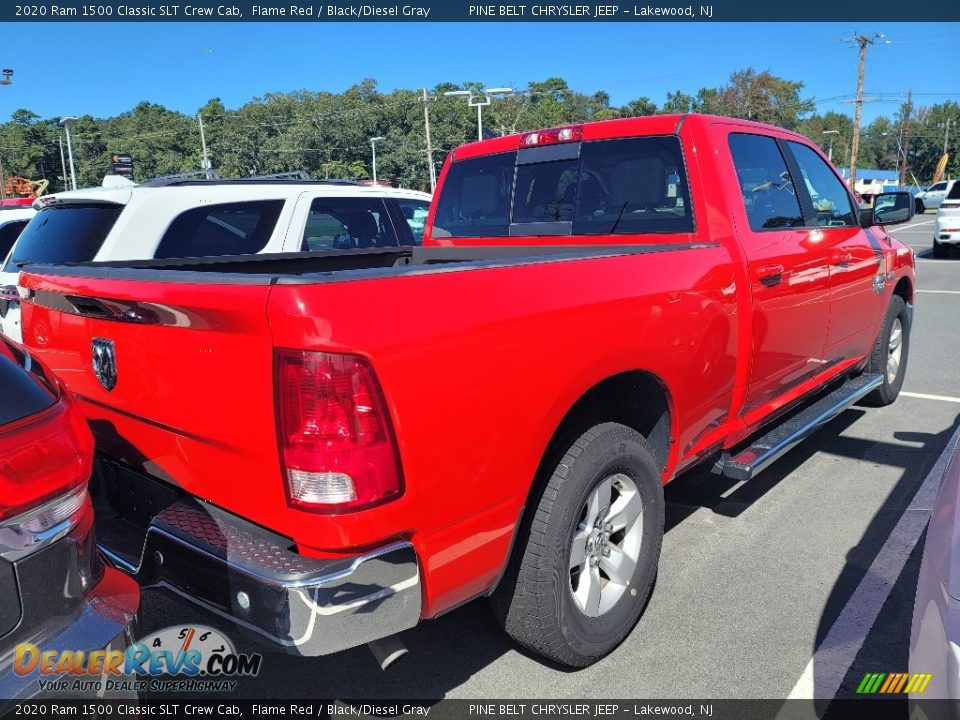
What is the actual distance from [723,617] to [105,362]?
258 cm

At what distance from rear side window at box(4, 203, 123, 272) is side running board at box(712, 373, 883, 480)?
181 inches

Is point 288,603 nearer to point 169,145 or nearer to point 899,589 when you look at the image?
point 899,589

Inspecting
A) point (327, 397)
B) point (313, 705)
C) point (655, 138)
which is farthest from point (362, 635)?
point (655, 138)

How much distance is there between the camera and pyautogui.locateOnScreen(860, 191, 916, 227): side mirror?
5.33 m

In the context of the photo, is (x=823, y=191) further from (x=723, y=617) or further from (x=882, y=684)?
(x=882, y=684)

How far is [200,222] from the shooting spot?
5883mm

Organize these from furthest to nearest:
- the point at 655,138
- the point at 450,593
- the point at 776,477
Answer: the point at 776,477, the point at 655,138, the point at 450,593

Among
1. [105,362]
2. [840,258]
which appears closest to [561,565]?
[105,362]

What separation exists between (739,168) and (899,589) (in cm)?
211

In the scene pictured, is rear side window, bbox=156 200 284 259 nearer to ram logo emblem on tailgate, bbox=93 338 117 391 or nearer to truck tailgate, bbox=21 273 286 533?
truck tailgate, bbox=21 273 286 533

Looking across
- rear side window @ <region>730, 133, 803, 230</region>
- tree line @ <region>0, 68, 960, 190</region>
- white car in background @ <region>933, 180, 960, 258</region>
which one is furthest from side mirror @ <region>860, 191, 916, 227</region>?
tree line @ <region>0, 68, 960, 190</region>

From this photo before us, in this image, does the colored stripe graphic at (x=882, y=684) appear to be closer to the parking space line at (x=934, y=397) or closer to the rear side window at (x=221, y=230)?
the parking space line at (x=934, y=397)

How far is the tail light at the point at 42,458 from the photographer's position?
5.02 ft

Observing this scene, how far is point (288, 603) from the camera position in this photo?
6.13 feet
